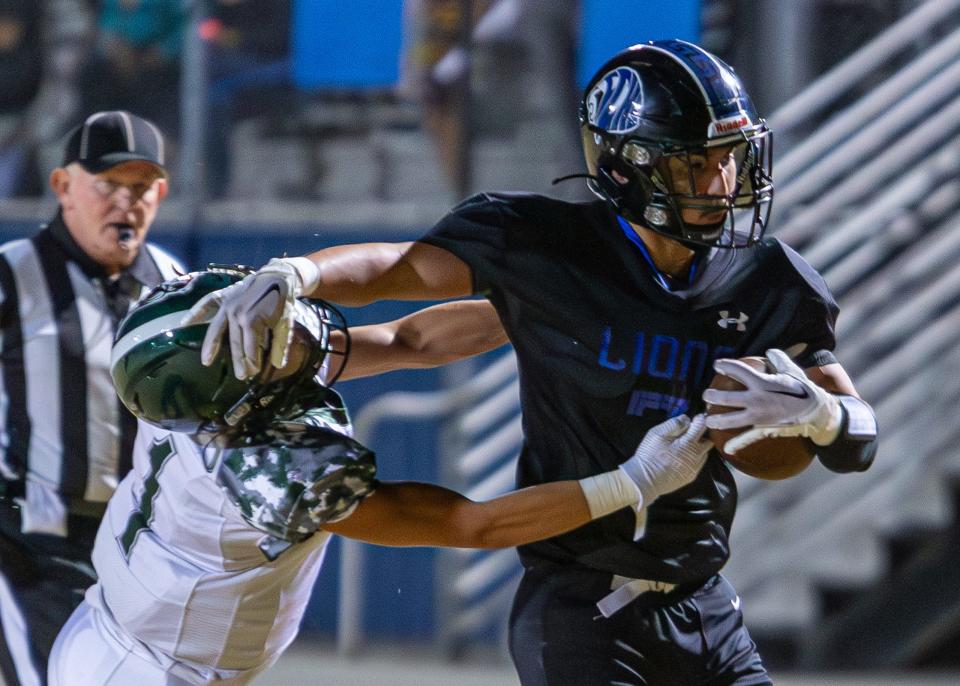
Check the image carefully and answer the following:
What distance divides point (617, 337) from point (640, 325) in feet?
0.13

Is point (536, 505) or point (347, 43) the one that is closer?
point (536, 505)

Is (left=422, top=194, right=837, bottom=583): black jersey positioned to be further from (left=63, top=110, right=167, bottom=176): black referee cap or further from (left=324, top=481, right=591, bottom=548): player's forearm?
(left=63, top=110, right=167, bottom=176): black referee cap

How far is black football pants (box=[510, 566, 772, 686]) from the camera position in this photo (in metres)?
2.32

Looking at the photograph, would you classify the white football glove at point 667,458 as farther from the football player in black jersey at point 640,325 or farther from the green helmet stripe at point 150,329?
the green helmet stripe at point 150,329

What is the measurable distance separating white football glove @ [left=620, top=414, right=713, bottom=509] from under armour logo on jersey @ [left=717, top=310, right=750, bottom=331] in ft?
0.61

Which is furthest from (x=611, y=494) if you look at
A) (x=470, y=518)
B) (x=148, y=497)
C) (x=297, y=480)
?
(x=148, y=497)

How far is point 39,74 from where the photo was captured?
20.0 feet

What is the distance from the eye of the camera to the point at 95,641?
237 cm

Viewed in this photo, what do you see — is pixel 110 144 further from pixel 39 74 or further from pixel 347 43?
pixel 39 74

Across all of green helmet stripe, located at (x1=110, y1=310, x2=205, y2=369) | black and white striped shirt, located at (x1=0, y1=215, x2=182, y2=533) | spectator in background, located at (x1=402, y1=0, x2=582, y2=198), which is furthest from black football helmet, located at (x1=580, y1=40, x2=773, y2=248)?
spectator in background, located at (x1=402, y1=0, x2=582, y2=198)

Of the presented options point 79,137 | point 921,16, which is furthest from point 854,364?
point 79,137

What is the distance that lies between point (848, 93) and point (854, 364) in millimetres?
1043

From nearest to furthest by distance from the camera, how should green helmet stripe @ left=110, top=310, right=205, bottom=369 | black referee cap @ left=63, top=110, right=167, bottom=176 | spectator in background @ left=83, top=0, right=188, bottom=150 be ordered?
1. green helmet stripe @ left=110, top=310, right=205, bottom=369
2. black referee cap @ left=63, top=110, right=167, bottom=176
3. spectator in background @ left=83, top=0, right=188, bottom=150

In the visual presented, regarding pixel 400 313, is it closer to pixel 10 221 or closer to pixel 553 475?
pixel 10 221
